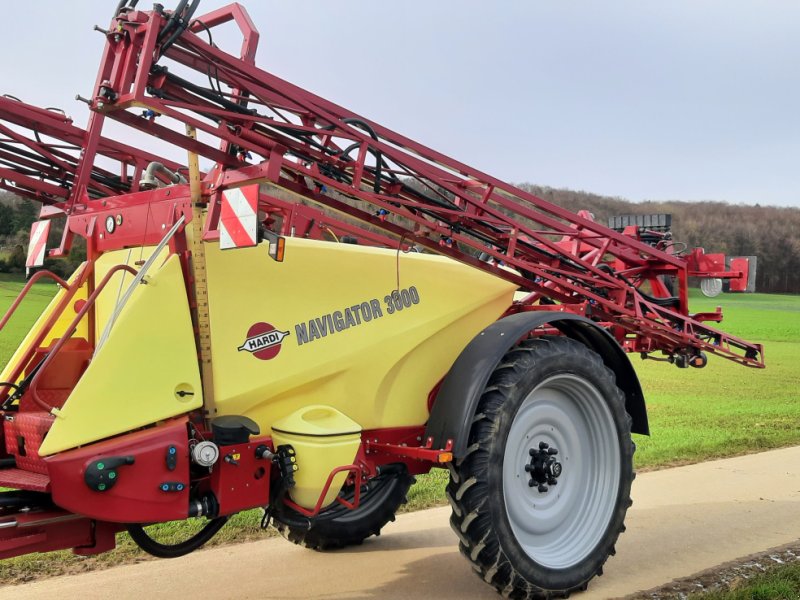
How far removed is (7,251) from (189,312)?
9.19ft

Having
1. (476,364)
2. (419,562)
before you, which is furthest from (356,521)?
(476,364)

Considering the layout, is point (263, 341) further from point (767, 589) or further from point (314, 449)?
point (767, 589)

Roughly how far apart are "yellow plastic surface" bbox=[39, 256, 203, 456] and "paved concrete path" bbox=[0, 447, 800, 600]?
1593 mm

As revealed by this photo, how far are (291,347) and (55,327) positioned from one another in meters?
1.47

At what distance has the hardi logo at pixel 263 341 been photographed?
365cm

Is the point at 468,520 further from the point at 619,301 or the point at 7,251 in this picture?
the point at 7,251

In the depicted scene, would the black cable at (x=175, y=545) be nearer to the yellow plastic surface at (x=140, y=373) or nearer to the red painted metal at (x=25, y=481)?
the red painted metal at (x=25, y=481)

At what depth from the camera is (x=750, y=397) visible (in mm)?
14305

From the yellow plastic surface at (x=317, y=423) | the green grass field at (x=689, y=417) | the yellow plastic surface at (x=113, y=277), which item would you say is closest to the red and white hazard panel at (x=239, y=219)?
the yellow plastic surface at (x=113, y=277)

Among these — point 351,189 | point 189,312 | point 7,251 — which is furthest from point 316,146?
point 7,251

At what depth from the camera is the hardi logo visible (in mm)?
3646

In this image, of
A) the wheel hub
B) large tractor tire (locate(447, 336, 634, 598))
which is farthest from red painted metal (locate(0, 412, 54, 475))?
the wheel hub

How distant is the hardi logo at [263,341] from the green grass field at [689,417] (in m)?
1.32

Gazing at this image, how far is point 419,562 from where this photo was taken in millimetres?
5094
